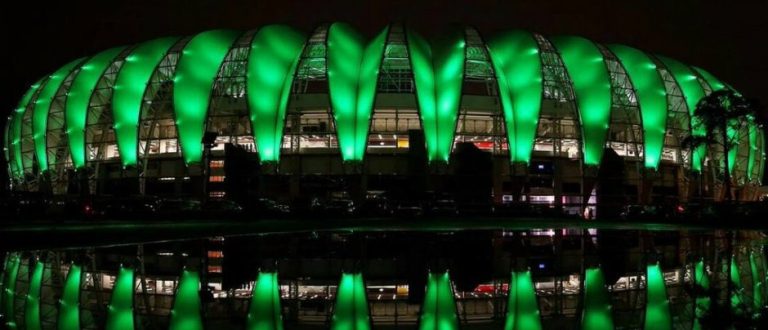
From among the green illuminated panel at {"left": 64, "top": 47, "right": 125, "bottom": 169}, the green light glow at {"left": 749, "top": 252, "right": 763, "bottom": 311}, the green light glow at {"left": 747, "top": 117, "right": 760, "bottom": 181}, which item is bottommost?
the green light glow at {"left": 749, "top": 252, "right": 763, "bottom": 311}

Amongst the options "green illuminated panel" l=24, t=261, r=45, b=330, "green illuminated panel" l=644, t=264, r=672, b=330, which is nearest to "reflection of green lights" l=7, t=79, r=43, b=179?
"green illuminated panel" l=24, t=261, r=45, b=330

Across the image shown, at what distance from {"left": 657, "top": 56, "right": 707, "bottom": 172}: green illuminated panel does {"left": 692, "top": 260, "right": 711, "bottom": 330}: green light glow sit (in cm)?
5996

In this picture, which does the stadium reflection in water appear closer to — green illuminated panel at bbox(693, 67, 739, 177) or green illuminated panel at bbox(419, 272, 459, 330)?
green illuminated panel at bbox(419, 272, 459, 330)

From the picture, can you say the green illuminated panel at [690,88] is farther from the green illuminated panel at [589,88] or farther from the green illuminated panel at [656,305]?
the green illuminated panel at [656,305]

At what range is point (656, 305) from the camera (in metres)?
7.81

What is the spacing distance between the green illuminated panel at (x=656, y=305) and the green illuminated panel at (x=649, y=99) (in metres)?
57.1

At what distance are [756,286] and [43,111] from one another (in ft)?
249

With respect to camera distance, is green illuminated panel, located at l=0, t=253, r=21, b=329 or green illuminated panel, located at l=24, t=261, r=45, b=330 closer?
green illuminated panel, located at l=24, t=261, r=45, b=330

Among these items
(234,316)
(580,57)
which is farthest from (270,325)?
(580,57)

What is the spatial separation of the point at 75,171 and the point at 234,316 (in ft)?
217

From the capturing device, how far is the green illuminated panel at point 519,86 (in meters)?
61.2

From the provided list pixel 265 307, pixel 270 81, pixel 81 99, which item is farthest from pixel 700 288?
pixel 81 99

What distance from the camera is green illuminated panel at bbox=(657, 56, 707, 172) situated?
68.8 m

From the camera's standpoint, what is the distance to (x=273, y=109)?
6184 cm
